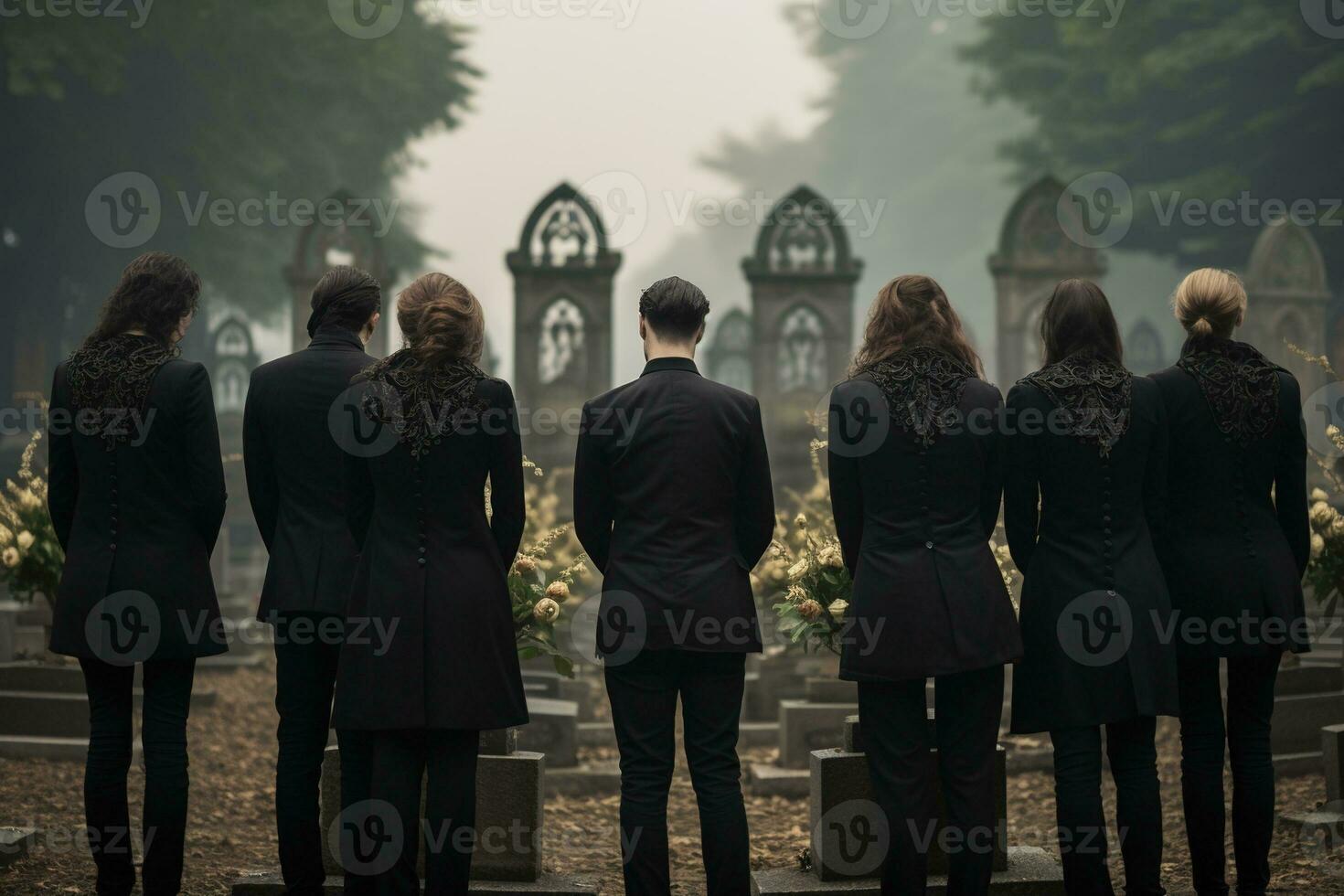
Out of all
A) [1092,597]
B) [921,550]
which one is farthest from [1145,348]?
[921,550]

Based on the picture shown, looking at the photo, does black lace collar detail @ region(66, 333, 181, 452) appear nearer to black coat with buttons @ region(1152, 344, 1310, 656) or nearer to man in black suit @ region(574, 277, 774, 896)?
man in black suit @ region(574, 277, 774, 896)

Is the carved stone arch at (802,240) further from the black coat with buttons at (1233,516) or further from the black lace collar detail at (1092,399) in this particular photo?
the black lace collar detail at (1092,399)

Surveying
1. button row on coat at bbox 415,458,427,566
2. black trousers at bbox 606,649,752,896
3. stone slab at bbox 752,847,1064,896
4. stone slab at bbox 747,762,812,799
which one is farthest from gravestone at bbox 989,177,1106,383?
button row on coat at bbox 415,458,427,566

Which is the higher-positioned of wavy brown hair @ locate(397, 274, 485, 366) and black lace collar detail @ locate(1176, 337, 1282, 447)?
wavy brown hair @ locate(397, 274, 485, 366)

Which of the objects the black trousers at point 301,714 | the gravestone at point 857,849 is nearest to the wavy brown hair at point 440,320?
the black trousers at point 301,714

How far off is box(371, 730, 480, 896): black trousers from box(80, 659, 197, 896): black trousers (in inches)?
30.7

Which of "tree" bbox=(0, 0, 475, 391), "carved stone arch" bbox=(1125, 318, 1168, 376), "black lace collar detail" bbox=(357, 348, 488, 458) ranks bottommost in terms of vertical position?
"black lace collar detail" bbox=(357, 348, 488, 458)

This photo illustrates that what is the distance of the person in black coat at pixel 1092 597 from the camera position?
445cm

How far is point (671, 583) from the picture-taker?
4.37 metres

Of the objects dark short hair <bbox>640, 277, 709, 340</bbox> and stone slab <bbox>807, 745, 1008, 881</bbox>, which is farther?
stone slab <bbox>807, 745, 1008, 881</bbox>

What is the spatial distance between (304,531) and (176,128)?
22228 mm

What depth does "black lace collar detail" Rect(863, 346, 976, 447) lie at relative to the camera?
14.5ft

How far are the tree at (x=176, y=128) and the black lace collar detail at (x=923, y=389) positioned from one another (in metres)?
19.5

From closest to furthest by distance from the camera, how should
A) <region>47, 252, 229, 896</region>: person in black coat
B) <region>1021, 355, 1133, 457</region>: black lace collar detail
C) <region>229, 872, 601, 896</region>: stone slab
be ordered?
<region>1021, 355, 1133, 457</region>: black lace collar detail, <region>47, 252, 229, 896</region>: person in black coat, <region>229, 872, 601, 896</region>: stone slab
